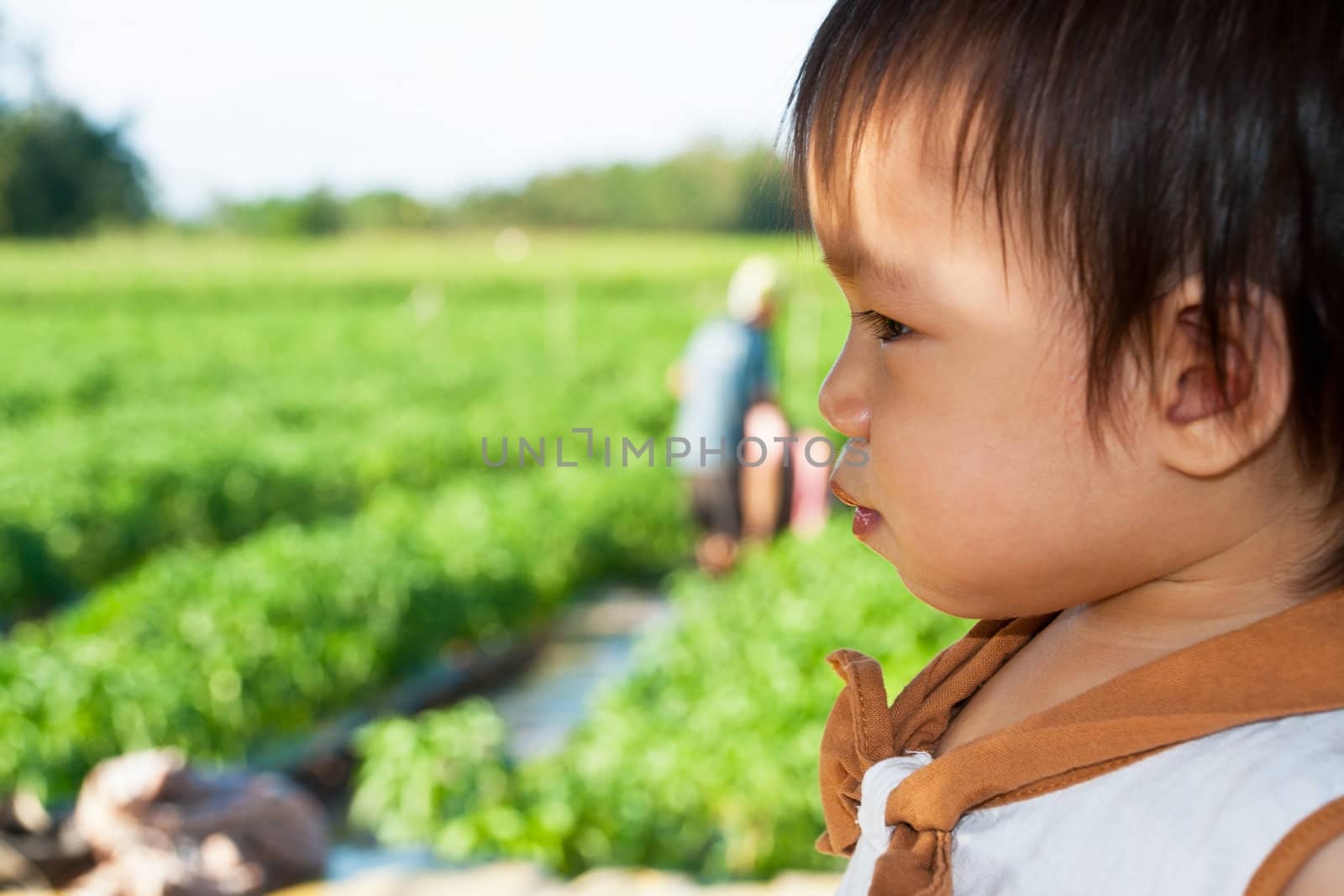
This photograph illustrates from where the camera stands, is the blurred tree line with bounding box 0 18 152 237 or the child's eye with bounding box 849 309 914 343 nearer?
the child's eye with bounding box 849 309 914 343

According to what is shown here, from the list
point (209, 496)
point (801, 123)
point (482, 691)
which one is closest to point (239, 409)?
point (209, 496)

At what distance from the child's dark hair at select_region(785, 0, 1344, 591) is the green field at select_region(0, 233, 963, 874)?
0.37m

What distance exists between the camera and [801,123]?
854 mm

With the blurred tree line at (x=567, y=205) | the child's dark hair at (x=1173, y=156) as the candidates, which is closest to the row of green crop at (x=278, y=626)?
the child's dark hair at (x=1173, y=156)

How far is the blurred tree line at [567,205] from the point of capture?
157ft

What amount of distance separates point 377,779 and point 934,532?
3.87 metres

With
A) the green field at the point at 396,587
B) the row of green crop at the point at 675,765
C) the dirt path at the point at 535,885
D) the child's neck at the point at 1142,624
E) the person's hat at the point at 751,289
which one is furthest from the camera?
the person's hat at the point at 751,289

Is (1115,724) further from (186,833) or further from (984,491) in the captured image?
(186,833)

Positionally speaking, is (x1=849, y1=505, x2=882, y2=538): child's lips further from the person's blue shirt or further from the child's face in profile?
the person's blue shirt

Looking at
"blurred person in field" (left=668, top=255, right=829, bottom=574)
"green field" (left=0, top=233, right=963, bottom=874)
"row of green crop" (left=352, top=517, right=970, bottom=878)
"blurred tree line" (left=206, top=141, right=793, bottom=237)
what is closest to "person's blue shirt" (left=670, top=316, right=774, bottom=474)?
"blurred person in field" (left=668, top=255, right=829, bottom=574)

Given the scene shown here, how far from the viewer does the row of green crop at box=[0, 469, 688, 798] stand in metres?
4.42

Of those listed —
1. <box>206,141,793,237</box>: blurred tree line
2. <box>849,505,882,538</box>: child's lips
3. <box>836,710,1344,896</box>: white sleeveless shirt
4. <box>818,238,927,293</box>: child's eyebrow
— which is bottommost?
<box>836,710,1344,896</box>: white sleeveless shirt

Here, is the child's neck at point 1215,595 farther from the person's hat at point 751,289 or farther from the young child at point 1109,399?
the person's hat at point 751,289

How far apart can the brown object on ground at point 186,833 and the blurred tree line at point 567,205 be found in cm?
4015
